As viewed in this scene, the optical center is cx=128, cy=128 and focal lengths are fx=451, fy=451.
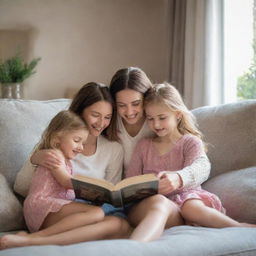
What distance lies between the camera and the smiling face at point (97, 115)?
193cm

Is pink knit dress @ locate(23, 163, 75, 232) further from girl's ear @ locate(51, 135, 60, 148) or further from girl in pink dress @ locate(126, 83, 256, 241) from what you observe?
girl in pink dress @ locate(126, 83, 256, 241)

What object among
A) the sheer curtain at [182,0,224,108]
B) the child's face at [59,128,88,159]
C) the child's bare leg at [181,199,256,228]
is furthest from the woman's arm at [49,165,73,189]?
the sheer curtain at [182,0,224,108]

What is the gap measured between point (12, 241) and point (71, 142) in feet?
1.62

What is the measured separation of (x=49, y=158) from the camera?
1732mm

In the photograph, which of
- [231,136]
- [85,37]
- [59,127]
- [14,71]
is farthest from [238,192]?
[85,37]

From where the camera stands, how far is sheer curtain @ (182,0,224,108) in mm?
3072

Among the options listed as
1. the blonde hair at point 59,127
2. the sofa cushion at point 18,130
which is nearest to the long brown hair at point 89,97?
the blonde hair at point 59,127

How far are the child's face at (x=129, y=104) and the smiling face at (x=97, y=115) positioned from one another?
0.20 ft

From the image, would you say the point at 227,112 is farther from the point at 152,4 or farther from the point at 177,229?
the point at 152,4

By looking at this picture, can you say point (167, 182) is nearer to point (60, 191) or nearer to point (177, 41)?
point (60, 191)

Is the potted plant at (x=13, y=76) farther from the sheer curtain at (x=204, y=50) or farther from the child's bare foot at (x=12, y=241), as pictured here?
the child's bare foot at (x=12, y=241)

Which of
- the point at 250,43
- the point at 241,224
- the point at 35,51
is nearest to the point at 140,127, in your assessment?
the point at 241,224

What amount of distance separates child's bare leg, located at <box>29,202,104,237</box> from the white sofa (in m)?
0.21

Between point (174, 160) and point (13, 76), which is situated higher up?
point (13, 76)
